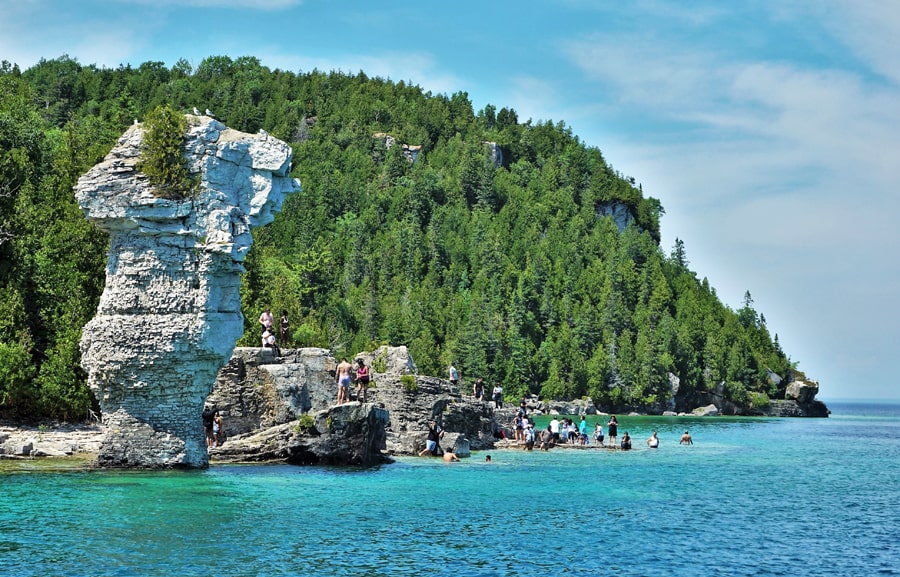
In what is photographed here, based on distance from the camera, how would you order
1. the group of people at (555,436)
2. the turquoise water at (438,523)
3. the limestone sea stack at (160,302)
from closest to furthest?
the turquoise water at (438,523) < the limestone sea stack at (160,302) < the group of people at (555,436)

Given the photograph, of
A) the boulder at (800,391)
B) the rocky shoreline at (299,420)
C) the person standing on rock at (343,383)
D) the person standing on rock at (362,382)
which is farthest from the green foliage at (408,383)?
the boulder at (800,391)

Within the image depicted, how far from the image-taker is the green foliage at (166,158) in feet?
119

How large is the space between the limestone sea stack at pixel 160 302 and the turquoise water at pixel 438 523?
6.91 ft

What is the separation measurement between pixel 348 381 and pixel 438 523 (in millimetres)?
14137

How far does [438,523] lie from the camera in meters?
29.8

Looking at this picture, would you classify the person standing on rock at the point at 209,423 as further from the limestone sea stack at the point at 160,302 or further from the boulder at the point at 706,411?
the boulder at the point at 706,411

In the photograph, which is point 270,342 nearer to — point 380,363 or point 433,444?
point 433,444

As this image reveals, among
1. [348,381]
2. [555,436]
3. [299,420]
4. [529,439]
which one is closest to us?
[299,420]

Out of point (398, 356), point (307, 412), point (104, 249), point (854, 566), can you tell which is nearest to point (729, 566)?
point (854, 566)

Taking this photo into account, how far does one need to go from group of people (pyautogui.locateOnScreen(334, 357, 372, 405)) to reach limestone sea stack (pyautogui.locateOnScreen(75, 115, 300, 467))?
6.84 metres

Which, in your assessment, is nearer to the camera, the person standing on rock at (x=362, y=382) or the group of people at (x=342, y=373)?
the group of people at (x=342, y=373)

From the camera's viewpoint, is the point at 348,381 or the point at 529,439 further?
the point at 529,439

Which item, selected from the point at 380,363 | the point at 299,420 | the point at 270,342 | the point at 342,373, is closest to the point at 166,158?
the point at 270,342

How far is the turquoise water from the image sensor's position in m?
24.2
